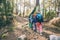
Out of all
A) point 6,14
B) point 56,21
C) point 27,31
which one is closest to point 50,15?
point 56,21

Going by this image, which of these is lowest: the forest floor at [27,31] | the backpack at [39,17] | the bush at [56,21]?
the forest floor at [27,31]

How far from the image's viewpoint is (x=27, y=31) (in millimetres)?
2857

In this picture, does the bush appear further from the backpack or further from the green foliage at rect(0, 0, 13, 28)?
the green foliage at rect(0, 0, 13, 28)

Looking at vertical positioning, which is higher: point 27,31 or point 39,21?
point 39,21

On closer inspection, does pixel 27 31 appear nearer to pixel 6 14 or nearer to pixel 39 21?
pixel 39 21

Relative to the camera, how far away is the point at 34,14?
2.87 meters

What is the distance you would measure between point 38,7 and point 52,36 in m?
0.50

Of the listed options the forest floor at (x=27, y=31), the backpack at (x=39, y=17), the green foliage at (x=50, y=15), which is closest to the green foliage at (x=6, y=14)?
the forest floor at (x=27, y=31)

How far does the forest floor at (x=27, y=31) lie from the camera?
2805 millimetres

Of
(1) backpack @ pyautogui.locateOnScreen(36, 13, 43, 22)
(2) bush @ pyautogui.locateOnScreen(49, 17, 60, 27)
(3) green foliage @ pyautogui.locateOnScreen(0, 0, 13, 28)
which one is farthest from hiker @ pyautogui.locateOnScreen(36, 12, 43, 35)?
(3) green foliage @ pyautogui.locateOnScreen(0, 0, 13, 28)

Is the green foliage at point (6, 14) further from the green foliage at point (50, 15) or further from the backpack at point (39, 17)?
the green foliage at point (50, 15)

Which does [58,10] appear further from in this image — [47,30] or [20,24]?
[20,24]

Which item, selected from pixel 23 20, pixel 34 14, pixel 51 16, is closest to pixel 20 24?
pixel 23 20

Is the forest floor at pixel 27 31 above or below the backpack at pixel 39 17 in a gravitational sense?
below
